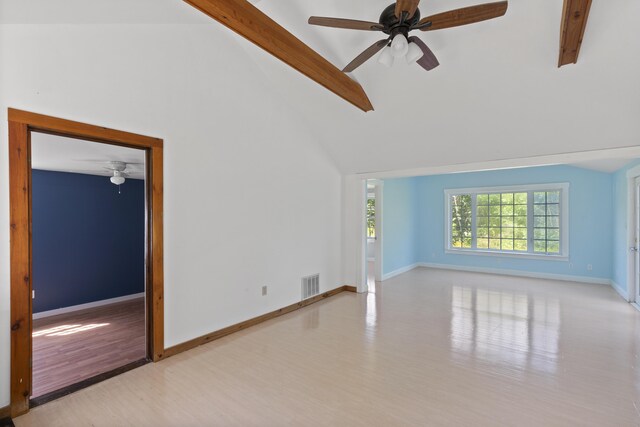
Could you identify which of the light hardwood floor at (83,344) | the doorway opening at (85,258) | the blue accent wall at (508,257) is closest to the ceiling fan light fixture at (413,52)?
the doorway opening at (85,258)

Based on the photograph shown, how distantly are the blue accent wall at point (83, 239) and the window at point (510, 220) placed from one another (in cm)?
692

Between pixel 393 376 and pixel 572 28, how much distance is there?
9.97ft

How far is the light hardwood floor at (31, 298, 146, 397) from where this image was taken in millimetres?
2660

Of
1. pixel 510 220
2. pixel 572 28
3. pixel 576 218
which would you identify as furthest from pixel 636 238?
pixel 572 28

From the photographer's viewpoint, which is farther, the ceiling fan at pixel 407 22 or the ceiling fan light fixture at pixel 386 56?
the ceiling fan light fixture at pixel 386 56

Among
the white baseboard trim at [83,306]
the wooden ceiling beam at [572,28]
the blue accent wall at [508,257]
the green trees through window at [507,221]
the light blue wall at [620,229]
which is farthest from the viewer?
the green trees through window at [507,221]

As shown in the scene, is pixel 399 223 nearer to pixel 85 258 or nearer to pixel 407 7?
pixel 407 7

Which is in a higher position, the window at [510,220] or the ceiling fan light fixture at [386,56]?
the ceiling fan light fixture at [386,56]

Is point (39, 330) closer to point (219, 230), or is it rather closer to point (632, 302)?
point (219, 230)

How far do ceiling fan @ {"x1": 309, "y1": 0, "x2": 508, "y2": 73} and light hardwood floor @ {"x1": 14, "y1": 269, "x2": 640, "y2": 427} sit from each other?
8.50 ft

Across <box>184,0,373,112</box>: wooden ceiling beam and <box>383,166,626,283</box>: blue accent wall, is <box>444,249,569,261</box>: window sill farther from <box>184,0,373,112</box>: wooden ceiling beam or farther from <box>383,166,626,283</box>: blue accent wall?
<box>184,0,373,112</box>: wooden ceiling beam

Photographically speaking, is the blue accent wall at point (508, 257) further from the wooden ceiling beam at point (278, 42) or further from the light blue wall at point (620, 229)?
the wooden ceiling beam at point (278, 42)

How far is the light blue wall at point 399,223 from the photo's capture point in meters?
6.53

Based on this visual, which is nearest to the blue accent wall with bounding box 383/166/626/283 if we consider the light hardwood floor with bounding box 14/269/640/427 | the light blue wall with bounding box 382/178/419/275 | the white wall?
the light blue wall with bounding box 382/178/419/275
